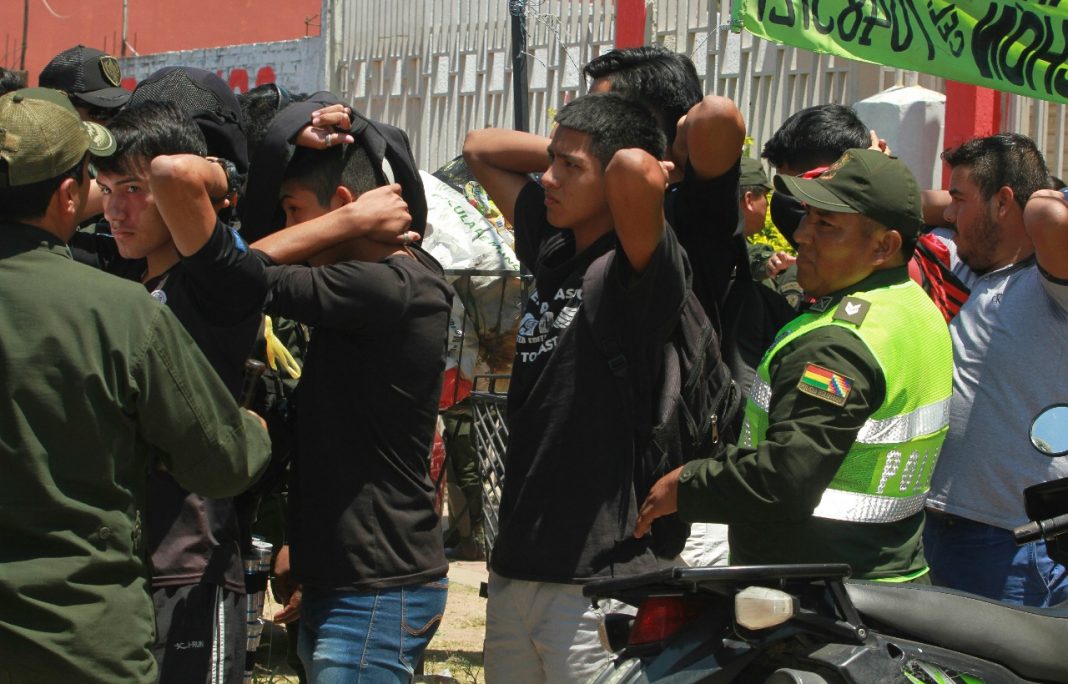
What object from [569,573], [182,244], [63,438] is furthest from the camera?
[569,573]

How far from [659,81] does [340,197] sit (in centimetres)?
101

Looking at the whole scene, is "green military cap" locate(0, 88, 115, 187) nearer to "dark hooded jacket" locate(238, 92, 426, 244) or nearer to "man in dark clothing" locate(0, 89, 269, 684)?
"man in dark clothing" locate(0, 89, 269, 684)

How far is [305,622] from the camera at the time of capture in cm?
338

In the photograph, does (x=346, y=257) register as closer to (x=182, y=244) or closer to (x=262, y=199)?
(x=262, y=199)

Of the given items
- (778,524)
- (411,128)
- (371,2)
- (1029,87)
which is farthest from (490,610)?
(371,2)

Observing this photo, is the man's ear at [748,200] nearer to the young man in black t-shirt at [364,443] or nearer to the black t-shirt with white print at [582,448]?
the black t-shirt with white print at [582,448]

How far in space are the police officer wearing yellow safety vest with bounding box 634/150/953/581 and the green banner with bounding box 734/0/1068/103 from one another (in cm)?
239

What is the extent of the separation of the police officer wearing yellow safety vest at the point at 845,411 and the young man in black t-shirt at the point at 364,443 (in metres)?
0.61

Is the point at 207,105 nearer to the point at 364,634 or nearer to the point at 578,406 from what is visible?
the point at 578,406

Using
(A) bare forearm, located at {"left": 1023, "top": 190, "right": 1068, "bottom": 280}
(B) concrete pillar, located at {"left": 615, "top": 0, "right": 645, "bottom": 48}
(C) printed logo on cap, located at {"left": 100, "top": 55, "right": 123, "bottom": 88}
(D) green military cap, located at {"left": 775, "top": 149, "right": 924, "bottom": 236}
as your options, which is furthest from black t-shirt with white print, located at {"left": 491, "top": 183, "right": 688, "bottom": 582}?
(B) concrete pillar, located at {"left": 615, "top": 0, "right": 645, "bottom": 48}

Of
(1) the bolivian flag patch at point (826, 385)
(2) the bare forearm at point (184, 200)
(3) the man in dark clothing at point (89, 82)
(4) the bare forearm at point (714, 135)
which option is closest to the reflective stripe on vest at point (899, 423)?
(1) the bolivian flag patch at point (826, 385)

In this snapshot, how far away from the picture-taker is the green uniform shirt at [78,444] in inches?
100

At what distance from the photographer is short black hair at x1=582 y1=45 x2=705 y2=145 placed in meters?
3.88

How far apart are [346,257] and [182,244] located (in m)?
0.62
